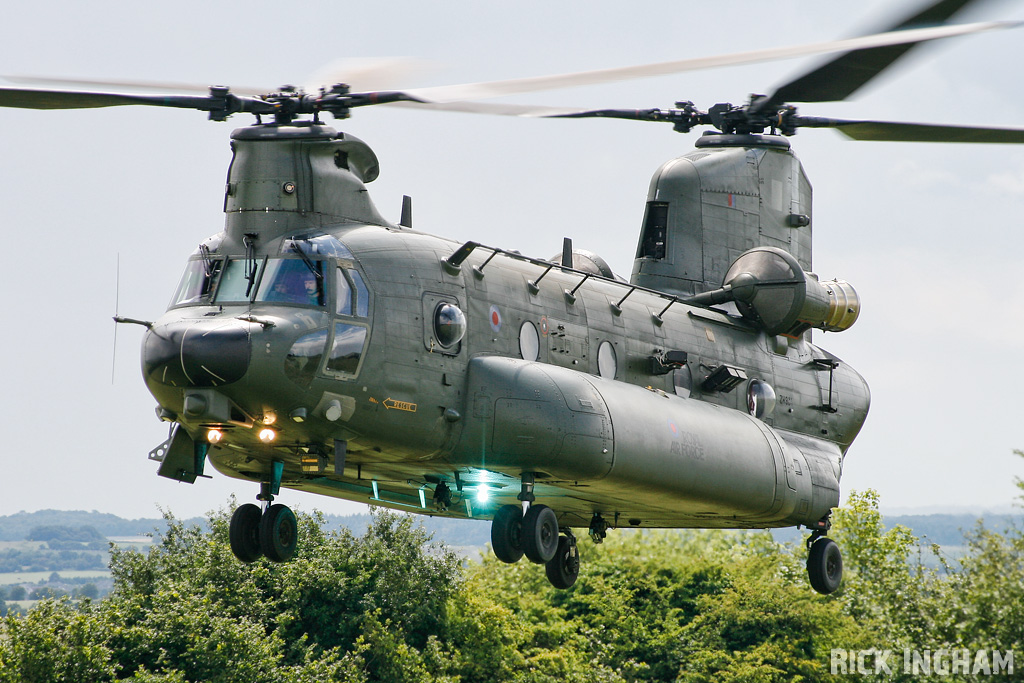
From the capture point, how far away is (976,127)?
813 inches

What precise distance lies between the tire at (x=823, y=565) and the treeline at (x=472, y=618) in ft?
21.7

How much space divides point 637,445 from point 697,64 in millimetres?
5814

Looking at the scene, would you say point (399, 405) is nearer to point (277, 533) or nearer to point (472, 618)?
point (277, 533)

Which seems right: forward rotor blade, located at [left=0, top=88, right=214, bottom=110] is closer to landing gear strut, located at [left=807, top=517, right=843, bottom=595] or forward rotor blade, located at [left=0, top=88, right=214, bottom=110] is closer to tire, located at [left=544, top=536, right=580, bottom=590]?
tire, located at [left=544, top=536, right=580, bottom=590]

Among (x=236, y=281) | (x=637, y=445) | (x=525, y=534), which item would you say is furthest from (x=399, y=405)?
(x=637, y=445)

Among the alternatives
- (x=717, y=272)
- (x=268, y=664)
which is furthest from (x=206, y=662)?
(x=717, y=272)

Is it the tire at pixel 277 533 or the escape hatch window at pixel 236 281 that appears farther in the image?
the tire at pixel 277 533

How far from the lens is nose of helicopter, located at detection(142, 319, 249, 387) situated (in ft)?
53.4

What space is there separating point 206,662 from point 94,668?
2.80m

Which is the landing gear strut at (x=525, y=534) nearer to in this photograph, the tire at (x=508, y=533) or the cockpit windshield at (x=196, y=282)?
the tire at (x=508, y=533)

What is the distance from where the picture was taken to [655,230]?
2633 centimetres

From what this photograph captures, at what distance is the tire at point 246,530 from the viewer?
19156 mm

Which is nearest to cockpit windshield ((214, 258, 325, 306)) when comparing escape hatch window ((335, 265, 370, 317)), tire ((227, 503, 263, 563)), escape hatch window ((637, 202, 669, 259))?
escape hatch window ((335, 265, 370, 317))

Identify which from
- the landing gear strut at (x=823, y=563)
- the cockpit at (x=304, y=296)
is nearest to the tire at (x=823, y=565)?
the landing gear strut at (x=823, y=563)
